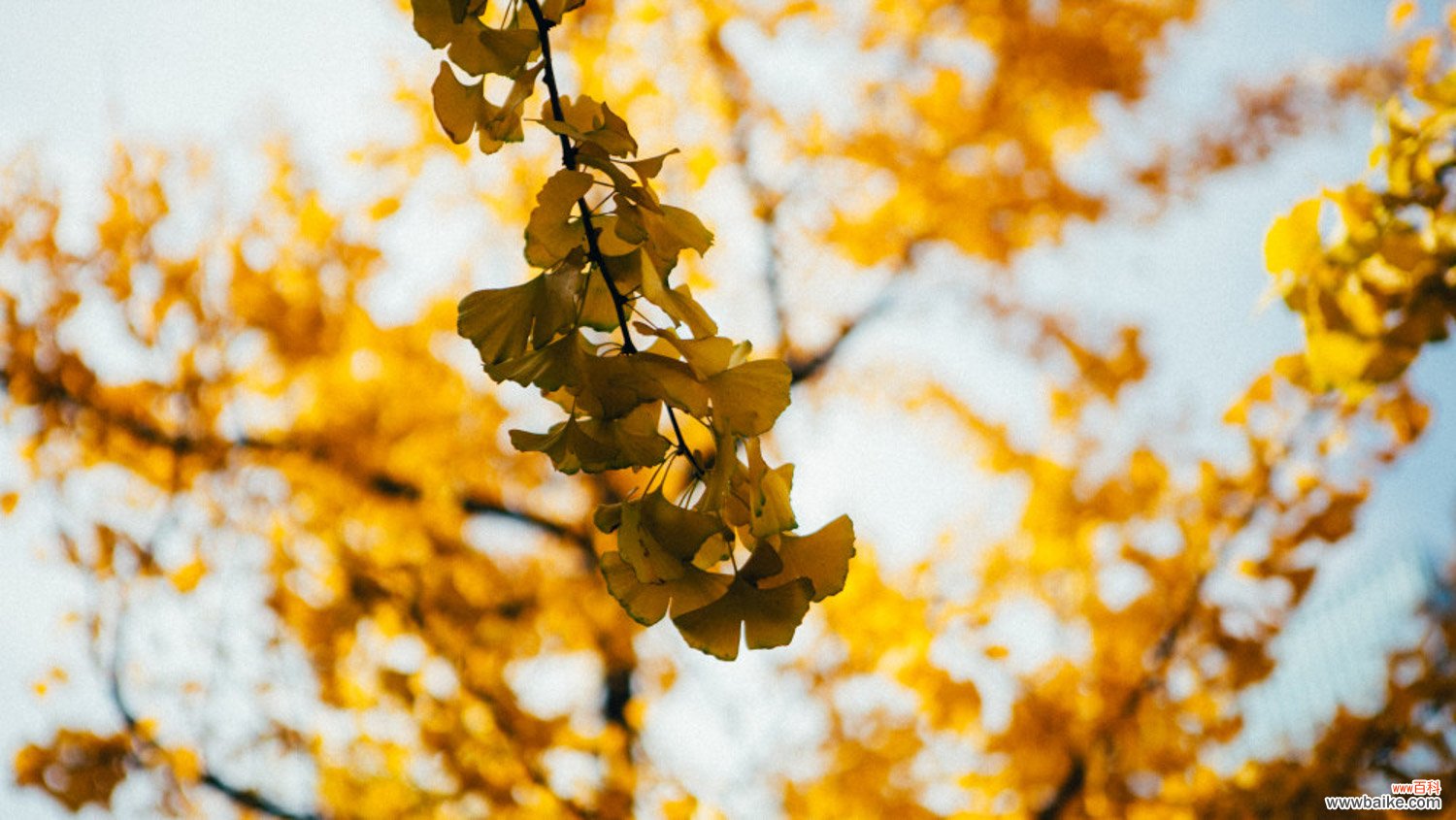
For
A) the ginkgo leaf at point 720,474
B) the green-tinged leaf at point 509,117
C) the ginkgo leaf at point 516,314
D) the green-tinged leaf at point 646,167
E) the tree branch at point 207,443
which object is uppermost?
the tree branch at point 207,443

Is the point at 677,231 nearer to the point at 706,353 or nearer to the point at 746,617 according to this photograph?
the point at 706,353

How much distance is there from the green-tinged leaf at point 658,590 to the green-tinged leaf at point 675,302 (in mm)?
112

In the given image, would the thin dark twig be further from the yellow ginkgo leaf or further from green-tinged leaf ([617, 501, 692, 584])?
the yellow ginkgo leaf

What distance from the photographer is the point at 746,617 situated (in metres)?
0.42

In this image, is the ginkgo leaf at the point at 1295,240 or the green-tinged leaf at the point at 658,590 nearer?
the green-tinged leaf at the point at 658,590

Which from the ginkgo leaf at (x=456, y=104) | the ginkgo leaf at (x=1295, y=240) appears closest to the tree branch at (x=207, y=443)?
the ginkgo leaf at (x=456, y=104)

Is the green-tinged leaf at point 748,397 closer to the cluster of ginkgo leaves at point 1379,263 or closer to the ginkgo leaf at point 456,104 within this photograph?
the ginkgo leaf at point 456,104

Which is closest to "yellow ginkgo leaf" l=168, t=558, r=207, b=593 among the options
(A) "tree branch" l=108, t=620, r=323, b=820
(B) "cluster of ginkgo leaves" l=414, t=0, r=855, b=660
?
(A) "tree branch" l=108, t=620, r=323, b=820

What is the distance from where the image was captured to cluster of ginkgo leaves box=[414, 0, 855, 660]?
1.34ft

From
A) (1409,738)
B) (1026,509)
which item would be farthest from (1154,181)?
(1409,738)

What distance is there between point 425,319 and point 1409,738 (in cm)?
231

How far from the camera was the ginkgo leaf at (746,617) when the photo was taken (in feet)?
1.36

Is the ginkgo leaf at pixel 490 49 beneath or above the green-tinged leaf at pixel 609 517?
above

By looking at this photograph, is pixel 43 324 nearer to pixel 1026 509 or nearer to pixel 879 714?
pixel 879 714
